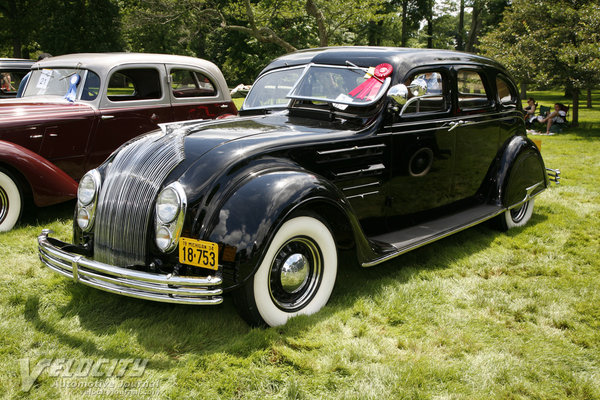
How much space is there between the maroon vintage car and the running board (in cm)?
364

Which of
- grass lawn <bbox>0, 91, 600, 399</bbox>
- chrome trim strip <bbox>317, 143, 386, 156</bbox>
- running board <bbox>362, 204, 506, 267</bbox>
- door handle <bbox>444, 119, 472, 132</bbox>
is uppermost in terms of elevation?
door handle <bbox>444, 119, 472, 132</bbox>

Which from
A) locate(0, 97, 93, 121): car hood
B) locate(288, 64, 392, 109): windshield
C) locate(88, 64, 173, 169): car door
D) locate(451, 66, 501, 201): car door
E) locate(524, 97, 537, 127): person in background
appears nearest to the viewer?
locate(288, 64, 392, 109): windshield

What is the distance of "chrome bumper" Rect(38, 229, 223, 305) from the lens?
264 centimetres

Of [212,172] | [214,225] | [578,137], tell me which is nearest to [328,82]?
[212,172]

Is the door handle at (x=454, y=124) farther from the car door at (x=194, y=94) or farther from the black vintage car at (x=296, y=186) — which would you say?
the car door at (x=194, y=94)

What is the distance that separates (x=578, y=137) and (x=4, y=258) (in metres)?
13.5

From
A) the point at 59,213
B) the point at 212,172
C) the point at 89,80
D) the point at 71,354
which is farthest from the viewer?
the point at 89,80

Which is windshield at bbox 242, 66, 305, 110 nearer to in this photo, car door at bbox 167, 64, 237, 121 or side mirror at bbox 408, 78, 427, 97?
side mirror at bbox 408, 78, 427, 97

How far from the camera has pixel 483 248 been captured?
4.82 meters

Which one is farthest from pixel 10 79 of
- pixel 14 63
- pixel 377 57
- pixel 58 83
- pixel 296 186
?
pixel 296 186

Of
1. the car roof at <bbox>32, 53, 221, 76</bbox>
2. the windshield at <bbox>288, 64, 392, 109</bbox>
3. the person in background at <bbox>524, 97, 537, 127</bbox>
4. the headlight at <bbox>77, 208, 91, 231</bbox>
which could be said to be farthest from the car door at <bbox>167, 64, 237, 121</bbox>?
the person in background at <bbox>524, 97, 537, 127</bbox>

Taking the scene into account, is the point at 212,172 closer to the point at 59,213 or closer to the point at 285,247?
the point at 285,247

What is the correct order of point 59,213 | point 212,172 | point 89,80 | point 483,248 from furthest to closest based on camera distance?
point 89,80
point 59,213
point 483,248
point 212,172

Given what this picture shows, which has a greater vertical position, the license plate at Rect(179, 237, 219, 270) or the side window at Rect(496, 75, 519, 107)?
the side window at Rect(496, 75, 519, 107)
